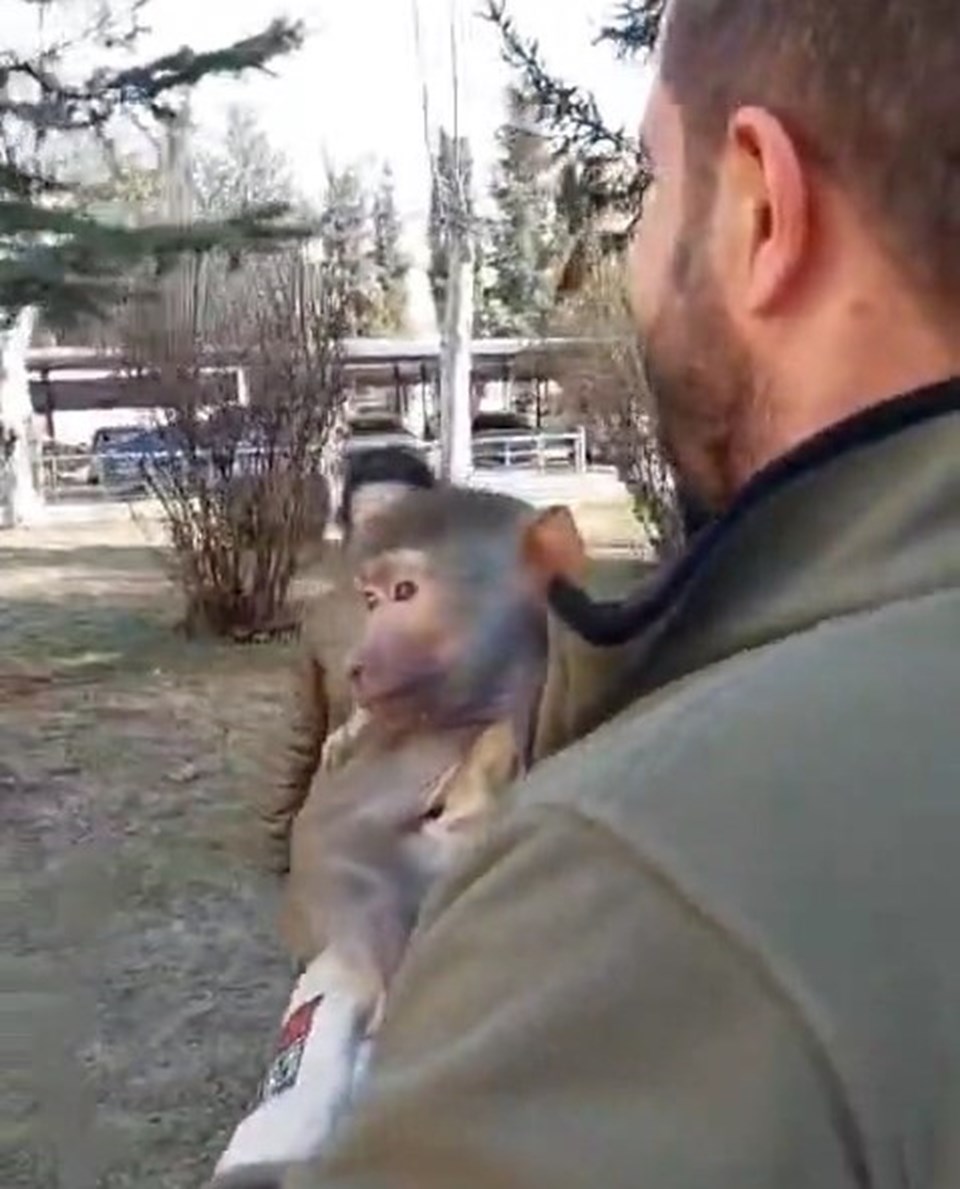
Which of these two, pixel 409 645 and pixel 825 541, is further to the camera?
pixel 409 645

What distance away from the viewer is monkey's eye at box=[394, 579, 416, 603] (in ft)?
6.30

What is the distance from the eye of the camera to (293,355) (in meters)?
13.2

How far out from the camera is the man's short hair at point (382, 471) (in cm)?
278

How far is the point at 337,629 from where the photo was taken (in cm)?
226

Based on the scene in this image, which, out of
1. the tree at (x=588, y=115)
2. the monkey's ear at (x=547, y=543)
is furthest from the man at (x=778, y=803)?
the tree at (x=588, y=115)

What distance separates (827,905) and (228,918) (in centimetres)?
561

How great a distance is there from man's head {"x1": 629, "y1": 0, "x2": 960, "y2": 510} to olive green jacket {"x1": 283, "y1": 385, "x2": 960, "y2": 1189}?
0.09 m

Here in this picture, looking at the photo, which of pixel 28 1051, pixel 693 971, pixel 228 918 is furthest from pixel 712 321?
pixel 228 918

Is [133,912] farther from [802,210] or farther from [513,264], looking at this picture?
[513,264]

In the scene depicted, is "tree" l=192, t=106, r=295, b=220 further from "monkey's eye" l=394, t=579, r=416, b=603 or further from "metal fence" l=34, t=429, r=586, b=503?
"monkey's eye" l=394, t=579, r=416, b=603

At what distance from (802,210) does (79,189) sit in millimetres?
12928

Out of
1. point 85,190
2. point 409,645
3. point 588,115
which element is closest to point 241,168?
point 85,190

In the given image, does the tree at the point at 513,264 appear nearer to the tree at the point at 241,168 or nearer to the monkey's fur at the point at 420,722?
the tree at the point at 241,168

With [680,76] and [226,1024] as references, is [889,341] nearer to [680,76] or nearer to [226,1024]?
[680,76]
